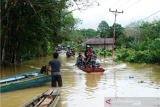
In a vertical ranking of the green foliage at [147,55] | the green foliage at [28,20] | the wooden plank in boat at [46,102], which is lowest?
the wooden plank in boat at [46,102]

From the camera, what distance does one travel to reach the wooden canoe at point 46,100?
19.1ft

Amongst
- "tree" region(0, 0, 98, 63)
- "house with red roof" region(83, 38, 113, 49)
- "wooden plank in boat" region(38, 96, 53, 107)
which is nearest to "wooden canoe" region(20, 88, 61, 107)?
"wooden plank in boat" region(38, 96, 53, 107)

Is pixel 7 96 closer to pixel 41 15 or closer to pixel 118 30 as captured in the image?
pixel 41 15

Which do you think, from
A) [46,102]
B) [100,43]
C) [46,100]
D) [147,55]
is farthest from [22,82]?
[100,43]

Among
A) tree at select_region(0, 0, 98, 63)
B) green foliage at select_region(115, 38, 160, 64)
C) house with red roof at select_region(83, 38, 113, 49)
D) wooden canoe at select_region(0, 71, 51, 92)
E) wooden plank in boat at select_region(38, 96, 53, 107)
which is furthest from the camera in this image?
house with red roof at select_region(83, 38, 113, 49)

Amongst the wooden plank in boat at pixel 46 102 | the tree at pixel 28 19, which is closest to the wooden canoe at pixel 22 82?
the wooden plank in boat at pixel 46 102

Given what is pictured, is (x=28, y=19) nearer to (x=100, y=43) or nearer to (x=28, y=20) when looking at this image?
(x=28, y=20)

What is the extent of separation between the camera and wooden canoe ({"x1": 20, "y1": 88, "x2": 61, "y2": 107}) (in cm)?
582

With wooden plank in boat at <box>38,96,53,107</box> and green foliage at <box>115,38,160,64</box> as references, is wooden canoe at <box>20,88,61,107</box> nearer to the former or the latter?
wooden plank in boat at <box>38,96,53,107</box>

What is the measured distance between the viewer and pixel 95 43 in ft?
193

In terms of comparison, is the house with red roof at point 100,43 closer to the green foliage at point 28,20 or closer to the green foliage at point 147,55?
the green foliage at point 147,55

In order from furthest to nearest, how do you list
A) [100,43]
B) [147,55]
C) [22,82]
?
[100,43] → [147,55] → [22,82]

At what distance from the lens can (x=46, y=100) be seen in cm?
639

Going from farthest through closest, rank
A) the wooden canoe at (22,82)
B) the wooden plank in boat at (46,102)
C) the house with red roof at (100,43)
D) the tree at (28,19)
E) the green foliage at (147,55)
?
1. the house with red roof at (100,43)
2. the green foliage at (147,55)
3. the tree at (28,19)
4. the wooden canoe at (22,82)
5. the wooden plank in boat at (46,102)
